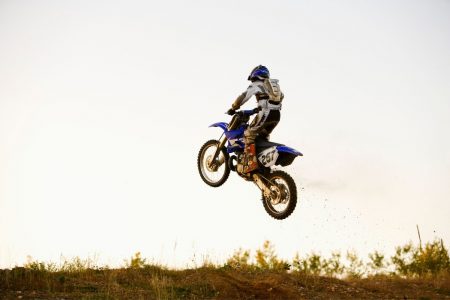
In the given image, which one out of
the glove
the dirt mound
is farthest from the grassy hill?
the glove

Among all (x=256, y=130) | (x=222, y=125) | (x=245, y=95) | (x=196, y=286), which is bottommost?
(x=196, y=286)

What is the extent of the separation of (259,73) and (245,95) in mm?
490

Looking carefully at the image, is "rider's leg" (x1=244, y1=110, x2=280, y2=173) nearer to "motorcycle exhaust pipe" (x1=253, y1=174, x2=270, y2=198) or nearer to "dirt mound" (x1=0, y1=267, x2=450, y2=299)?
"motorcycle exhaust pipe" (x1=253, y1=174, x2=270, y2=198)

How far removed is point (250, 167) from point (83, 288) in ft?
12.1

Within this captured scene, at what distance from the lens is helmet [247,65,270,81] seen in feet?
34.6

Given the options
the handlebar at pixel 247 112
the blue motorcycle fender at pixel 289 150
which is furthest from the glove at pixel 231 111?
the blue motorcycle fender at pixel 289 150

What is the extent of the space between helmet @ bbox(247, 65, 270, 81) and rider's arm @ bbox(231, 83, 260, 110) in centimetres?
16

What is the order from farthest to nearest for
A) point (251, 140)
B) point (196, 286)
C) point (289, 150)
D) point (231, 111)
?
point (231, 111) < point (251, 140) < point (289, 150) < point (196, 286)

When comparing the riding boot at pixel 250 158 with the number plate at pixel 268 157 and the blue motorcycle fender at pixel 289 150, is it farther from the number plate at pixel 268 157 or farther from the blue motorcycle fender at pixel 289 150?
the blue motorcycle fender at pixel 289 150

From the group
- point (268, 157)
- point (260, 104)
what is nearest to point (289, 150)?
point (268, 157)

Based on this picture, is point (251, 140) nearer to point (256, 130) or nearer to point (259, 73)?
point (256, 130)

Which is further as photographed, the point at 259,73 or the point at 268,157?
the point at 259,73

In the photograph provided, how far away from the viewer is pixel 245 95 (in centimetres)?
1055

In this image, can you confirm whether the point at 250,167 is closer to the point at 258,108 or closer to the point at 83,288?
the point at 258,108
